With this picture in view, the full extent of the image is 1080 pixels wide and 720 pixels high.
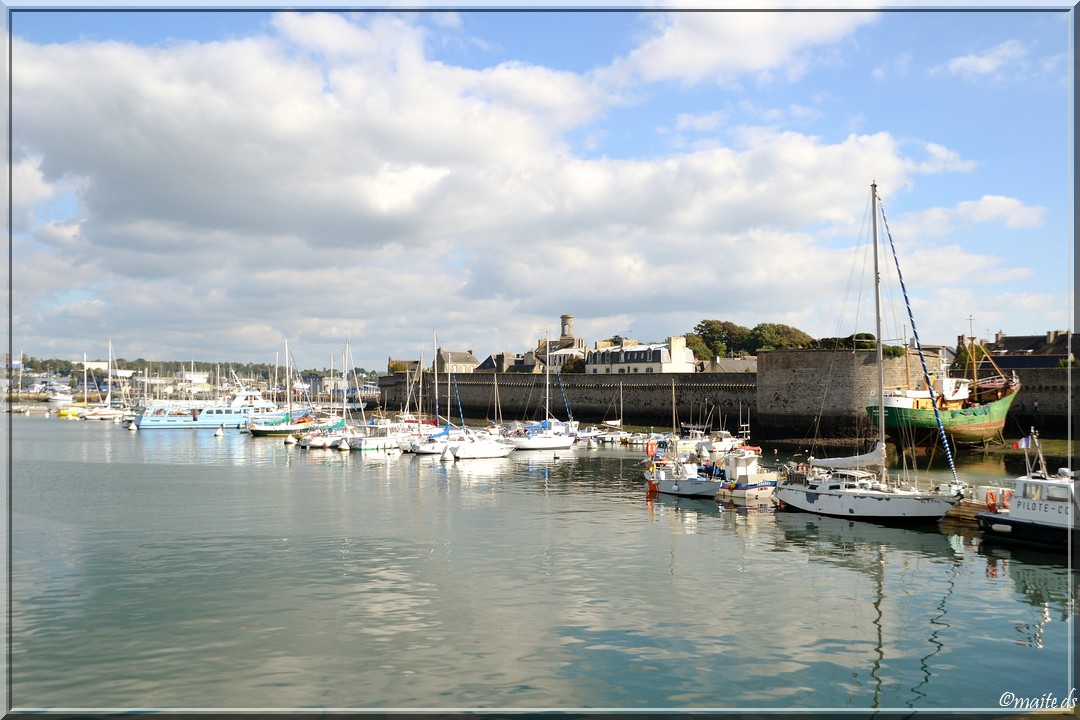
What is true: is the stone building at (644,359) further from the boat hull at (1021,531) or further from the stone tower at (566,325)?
the boat hull at (1021,531)

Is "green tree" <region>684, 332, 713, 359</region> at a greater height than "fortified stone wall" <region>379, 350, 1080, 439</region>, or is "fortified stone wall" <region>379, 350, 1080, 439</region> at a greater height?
"green tree" <region>684, 332, 713, 359</region>

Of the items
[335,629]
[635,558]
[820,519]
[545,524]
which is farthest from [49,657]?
[820,519]

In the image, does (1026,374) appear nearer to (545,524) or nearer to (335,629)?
(545,524)

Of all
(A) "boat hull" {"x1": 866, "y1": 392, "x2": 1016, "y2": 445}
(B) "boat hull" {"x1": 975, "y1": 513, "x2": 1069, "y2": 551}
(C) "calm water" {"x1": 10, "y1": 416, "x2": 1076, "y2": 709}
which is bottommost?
(C) "calm water" {"x1": 10, "y1": 416, "x2": 1076, "y2": 709}

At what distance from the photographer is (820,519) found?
24.2 meters

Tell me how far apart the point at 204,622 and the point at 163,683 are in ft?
8.95

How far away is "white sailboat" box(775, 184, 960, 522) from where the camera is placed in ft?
73.5

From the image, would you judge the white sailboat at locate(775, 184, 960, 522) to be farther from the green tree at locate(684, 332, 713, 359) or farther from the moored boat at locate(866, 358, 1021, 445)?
the green tree at locate(684, 332, 713, 359)

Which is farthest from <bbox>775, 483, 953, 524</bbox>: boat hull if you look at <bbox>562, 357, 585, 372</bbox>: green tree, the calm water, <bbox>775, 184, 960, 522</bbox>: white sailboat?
<bbox>562, 357, 585, 372</bbox>: green tree

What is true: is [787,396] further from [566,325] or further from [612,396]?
[566,325]
